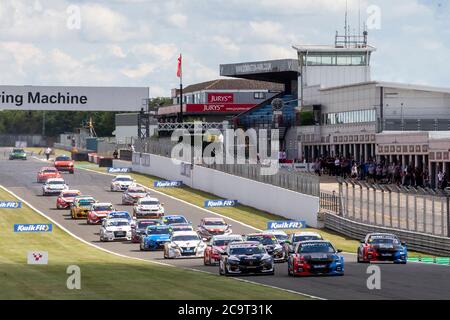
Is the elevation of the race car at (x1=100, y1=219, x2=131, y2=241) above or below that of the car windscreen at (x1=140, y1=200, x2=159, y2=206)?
below

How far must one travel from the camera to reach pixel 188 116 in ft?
527

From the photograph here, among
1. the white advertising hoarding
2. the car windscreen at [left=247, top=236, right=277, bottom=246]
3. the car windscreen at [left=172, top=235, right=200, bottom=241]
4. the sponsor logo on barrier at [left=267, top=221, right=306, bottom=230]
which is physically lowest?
the sponsor logo on barrier at [left=267, top=221, right=306, bottom=230]

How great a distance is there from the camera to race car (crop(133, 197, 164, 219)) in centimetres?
7088

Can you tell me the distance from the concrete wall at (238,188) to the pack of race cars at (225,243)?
21.6 ft

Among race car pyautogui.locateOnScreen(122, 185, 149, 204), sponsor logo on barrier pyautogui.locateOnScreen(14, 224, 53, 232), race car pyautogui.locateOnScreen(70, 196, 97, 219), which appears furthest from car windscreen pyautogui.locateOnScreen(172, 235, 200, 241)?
race car pyautogui.locateOnScreen(122, 185, 149, 204)

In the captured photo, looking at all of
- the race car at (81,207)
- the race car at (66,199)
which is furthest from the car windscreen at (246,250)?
the race car at (66,199)

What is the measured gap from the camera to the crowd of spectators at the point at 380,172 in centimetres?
7331

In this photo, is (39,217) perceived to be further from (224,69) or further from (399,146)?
(224,69)

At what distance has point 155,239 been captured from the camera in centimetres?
5503

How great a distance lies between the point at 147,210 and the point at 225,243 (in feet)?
83.8

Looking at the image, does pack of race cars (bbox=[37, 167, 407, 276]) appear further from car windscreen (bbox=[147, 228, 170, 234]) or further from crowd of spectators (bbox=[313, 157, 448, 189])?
crowd of spectators (bbox=[313, 157, 448, 189])

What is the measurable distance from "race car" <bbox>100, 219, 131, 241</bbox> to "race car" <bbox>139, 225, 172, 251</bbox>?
5.38 metres

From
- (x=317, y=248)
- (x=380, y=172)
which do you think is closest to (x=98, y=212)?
(x=380, y=172)
